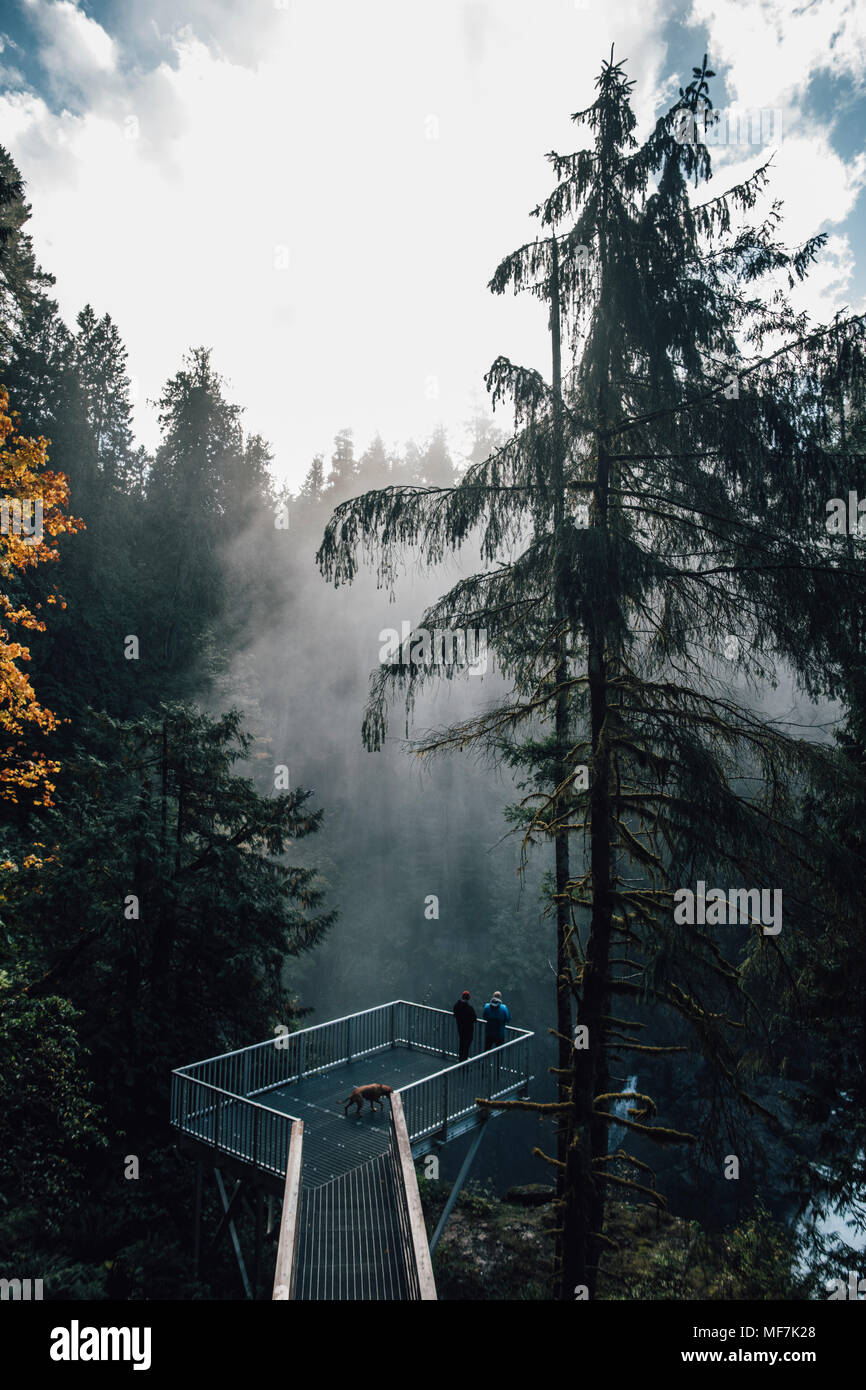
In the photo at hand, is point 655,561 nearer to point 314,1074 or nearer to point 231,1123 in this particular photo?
point 231,1123

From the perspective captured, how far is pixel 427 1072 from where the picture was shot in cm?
1291

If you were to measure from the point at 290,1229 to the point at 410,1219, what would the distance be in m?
1.19

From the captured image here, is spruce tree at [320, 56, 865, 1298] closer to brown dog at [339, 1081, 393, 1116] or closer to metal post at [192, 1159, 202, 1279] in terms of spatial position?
brown dog at [339, 1081, 393, 1116]

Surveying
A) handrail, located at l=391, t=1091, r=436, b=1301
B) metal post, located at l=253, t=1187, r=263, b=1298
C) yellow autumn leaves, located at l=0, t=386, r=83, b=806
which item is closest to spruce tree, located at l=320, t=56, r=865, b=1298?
handrail, located at l=391, t=1091, r=436, b=1301

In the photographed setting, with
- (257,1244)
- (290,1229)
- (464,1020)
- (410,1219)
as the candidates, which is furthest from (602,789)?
(257,1244)

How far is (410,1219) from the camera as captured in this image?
7000 mm

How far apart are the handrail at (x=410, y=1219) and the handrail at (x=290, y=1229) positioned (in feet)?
3.54

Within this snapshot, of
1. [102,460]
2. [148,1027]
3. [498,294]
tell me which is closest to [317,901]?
[148,1027]

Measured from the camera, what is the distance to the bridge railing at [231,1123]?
988 centimetres

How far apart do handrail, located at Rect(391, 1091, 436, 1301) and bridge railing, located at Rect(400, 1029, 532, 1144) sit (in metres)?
1.68

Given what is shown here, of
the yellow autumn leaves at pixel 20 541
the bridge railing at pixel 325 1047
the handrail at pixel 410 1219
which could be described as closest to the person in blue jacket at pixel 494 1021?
the bridge railing at pixel 325 1047

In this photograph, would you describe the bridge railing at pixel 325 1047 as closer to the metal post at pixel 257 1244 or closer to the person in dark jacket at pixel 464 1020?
the person in dark jacket at pixel 464 1020

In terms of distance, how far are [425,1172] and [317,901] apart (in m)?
5.86
